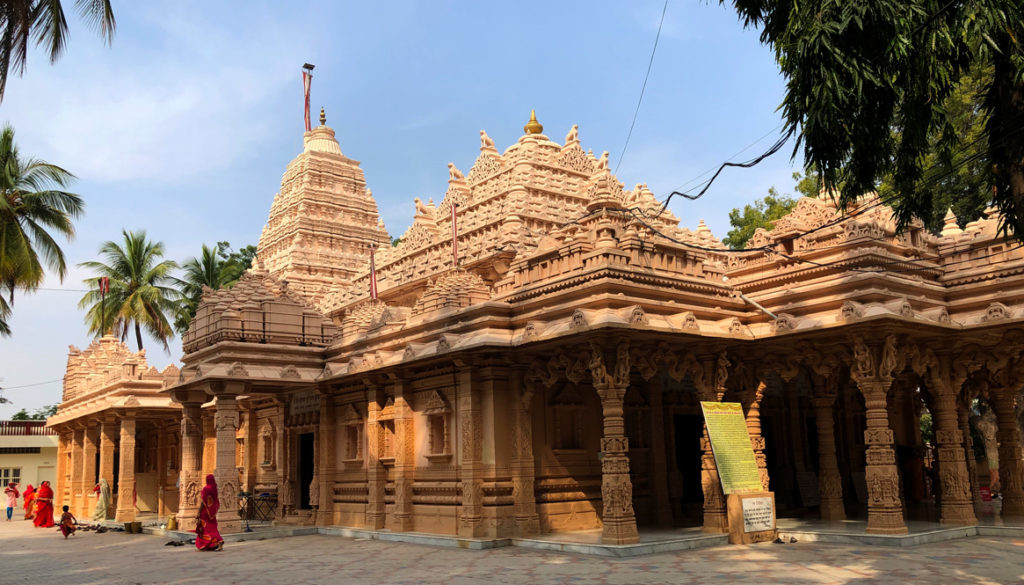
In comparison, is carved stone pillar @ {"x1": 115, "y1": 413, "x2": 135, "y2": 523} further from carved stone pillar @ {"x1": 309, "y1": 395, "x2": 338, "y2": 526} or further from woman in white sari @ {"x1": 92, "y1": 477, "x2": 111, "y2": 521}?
carved stone pillar @ {"x1": 309, "y1": 395, "x2": 338, "y2": 526}

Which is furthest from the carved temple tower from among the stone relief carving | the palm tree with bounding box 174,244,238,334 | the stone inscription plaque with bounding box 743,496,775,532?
the stone relief carving

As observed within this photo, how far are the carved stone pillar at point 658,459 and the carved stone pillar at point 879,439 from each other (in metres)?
3.94

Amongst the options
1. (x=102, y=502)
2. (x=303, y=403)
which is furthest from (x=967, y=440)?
(x=102, y=502)

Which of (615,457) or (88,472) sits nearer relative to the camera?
(615,457)

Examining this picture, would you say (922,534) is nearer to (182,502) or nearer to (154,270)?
(182,502)

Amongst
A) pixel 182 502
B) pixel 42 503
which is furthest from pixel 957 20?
pixel 42 503

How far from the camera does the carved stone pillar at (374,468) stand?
17141mm

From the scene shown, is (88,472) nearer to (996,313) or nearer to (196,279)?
(196,279)

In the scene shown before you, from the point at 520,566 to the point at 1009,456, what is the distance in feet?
32.8

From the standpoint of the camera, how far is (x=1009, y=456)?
52.6ft

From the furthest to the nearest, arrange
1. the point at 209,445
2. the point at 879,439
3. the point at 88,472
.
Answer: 1. the point at 88,472
2. the point at 209,445
3. the point at 879,439

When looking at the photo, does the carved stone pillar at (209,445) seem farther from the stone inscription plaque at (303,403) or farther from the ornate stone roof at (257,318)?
the ornate stone roof at (257,318)

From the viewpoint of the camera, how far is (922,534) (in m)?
13.4

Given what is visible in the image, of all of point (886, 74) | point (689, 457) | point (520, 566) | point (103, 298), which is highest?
point (103, 298)
